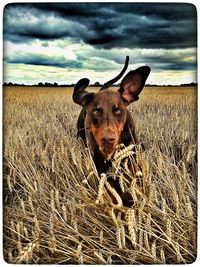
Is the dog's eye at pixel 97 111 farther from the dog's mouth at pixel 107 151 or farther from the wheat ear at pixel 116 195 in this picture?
the wheat ear at pixel 116 195

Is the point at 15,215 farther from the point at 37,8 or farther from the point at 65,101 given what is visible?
the point at 37,8

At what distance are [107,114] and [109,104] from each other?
37 millimetres

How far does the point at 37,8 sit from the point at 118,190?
0.69 meters

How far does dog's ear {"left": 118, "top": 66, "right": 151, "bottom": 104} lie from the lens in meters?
1.91

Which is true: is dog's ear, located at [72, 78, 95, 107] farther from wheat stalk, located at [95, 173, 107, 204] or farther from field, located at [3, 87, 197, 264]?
wheat stalk, located at [95, 173, 107, 204]

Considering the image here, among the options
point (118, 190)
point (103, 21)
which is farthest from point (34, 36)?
point (118, 190)

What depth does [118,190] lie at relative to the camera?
6.32ft

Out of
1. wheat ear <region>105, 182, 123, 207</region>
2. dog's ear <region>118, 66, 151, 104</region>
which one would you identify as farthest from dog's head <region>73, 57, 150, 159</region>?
wheat ear <region>105, 182, 123, 207</region>

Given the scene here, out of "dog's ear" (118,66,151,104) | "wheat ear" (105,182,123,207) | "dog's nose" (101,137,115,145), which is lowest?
"wheat ear" (105,182,123,207)

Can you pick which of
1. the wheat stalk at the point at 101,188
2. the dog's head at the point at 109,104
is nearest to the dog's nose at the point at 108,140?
the dog's head at the point at 109,104

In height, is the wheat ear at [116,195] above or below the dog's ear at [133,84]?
below

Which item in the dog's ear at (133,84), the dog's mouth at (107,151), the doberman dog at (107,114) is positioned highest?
the dog's ear at (133,84)

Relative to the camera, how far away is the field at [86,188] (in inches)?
73.5

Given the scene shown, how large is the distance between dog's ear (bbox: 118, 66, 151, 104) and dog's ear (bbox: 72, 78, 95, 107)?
0.11 metres
